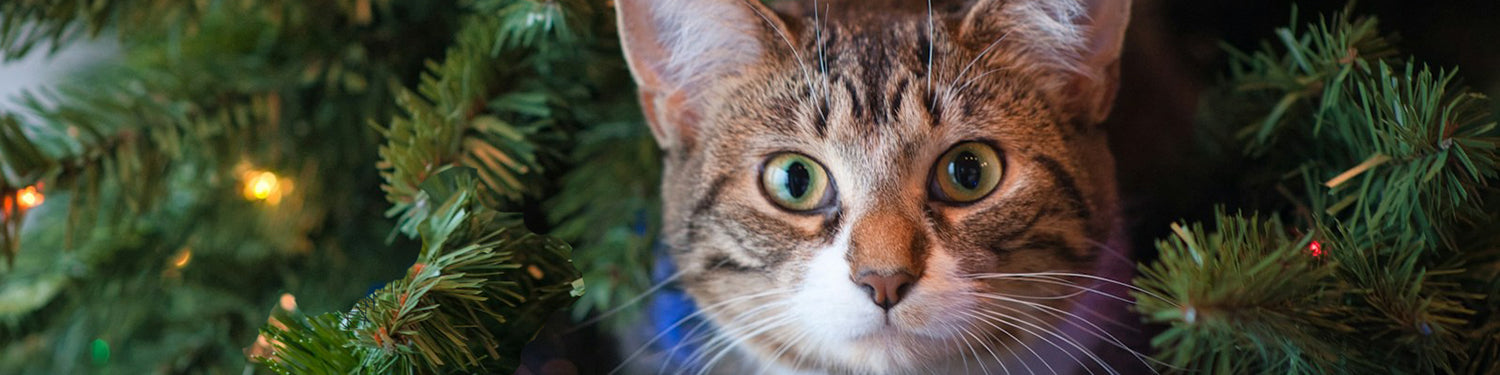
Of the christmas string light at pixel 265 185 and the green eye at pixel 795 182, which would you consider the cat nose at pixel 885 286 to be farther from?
the christmas string light at pixel 265 185

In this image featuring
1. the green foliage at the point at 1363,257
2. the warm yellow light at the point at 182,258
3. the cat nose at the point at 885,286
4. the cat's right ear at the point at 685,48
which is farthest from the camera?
the warm yellow light at the point at 182,258

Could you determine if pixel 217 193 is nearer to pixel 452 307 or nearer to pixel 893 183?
pixel 452 307

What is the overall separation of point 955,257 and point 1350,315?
220 millimetres

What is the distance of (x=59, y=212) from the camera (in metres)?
0.89

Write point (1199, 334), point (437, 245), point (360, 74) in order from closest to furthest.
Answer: point (1199, 334), point (437, 245), point (360, 74)

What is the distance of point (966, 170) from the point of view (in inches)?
24.9

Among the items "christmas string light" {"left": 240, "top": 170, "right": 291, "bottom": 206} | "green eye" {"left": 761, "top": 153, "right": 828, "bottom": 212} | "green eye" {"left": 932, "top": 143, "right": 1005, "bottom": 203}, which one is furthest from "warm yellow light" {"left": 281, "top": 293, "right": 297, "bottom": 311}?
"green eye" {"left": 932, "top": 143, "right": 1005, "bottom": 203}

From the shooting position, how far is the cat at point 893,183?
599 millimetres

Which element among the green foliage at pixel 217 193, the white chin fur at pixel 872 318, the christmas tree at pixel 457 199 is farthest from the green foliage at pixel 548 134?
the white chin fur at pixel 872 318

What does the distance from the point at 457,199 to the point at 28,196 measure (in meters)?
0.37

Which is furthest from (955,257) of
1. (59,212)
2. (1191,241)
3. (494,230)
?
(59,212)

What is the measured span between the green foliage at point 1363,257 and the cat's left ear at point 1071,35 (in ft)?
0.38

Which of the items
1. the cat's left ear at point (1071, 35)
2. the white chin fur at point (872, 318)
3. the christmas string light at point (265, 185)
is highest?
the cat's left ear at point (1071, 35)

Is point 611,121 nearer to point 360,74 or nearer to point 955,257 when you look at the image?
point 360,74
